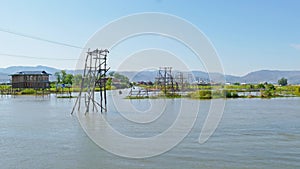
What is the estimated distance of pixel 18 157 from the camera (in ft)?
19.5

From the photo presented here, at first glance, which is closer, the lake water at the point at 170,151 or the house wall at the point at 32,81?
the lake water at the point at 170,151

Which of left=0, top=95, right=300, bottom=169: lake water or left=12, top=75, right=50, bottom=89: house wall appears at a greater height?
left=12, top=75, right=50, bottom=89: house wall

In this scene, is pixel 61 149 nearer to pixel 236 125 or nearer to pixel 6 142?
pixel 6 142

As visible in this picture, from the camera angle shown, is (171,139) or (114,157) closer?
(114,157)

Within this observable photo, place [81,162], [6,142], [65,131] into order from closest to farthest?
[81,162], [6,142], [65,131]

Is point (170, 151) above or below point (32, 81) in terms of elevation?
below

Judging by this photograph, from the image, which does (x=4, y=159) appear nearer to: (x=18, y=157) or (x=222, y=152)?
(x=18, y=157)

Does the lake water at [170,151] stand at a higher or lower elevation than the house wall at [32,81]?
lower

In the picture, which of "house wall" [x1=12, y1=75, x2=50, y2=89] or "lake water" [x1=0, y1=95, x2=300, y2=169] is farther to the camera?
"house wall" [x1=12, y1=75, x2=50, y2=89]

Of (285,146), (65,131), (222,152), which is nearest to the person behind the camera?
(222,152)

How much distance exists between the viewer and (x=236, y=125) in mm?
9820

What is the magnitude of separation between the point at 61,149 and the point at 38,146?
2.03 feet

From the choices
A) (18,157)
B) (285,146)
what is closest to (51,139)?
(18,157)

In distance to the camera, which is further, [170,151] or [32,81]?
[32,81]
